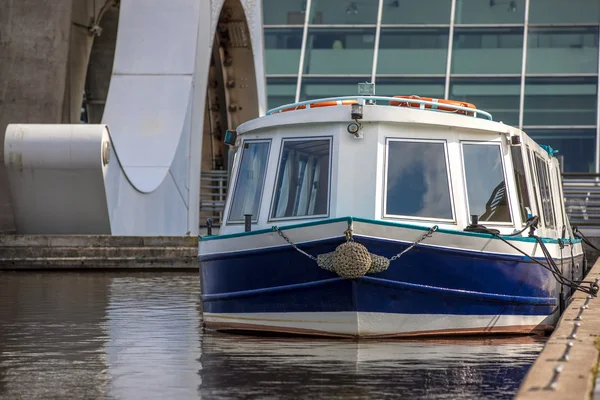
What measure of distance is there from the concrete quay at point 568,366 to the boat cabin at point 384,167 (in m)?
1.84

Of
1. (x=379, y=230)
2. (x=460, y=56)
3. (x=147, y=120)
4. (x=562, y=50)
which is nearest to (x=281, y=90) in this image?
→ (x=460, y=56)

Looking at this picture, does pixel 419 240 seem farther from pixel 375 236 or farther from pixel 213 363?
pixel 213 363

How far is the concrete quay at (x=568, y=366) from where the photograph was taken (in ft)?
24.8

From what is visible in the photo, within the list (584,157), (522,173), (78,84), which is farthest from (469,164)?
(584,157)

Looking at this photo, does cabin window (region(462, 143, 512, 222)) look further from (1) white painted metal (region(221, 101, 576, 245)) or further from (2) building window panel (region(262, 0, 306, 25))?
(2) building window panel (region(262, 0, 306, 25))

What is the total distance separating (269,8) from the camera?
1857 inches

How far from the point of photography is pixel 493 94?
146ft

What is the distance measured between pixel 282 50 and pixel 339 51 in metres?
2.00

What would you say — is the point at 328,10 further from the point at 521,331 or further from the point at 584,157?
the point at 521,331

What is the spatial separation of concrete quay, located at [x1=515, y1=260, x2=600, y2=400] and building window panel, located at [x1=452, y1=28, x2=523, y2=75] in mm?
33652

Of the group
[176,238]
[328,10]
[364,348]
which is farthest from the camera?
[328,10]

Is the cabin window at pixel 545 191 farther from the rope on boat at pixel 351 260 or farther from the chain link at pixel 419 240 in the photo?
the rope on boat at pixel 351 260

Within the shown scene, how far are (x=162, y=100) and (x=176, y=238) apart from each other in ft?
12.3

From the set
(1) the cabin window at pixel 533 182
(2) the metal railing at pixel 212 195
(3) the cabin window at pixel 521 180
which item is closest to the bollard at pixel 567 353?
(3) the cabin window at pixel 521 180
